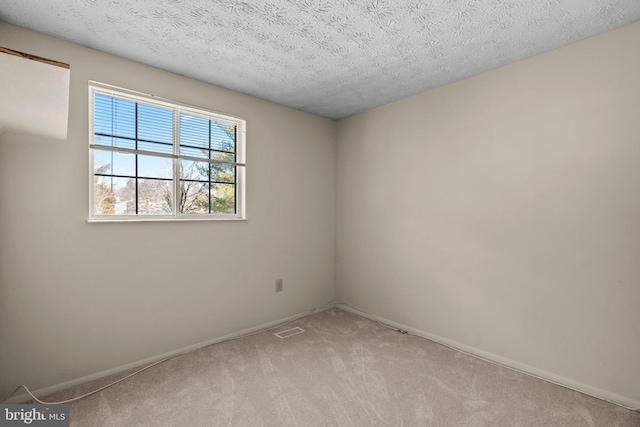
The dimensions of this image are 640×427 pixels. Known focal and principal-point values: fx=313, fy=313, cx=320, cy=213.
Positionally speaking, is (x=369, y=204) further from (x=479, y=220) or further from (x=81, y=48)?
(x=81, y=48)

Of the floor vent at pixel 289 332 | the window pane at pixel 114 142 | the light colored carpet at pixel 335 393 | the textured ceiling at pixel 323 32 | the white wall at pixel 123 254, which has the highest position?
the textured ceiling at pixel 323 32

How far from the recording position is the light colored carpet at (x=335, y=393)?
1886 mm

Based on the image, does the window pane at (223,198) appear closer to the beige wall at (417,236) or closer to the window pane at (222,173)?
the window pane at (222,173)

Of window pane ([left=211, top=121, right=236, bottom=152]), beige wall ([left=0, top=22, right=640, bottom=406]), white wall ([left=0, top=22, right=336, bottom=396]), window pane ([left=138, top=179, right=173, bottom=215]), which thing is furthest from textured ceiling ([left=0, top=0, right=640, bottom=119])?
window pane ([left=138, top=179, right=173, bottom=215])

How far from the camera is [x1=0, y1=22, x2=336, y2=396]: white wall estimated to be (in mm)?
2080

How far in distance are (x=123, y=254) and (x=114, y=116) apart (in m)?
1.10

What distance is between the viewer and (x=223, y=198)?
3.14 m

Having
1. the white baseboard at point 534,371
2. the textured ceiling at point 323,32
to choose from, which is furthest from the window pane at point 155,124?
the white baseboard at point 534,371

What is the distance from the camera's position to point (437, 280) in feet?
9.93

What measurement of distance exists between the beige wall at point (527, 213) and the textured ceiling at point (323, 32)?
0.31m

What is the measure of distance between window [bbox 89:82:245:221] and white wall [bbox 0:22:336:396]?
10 centimetres

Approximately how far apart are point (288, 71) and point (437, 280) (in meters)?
2.36

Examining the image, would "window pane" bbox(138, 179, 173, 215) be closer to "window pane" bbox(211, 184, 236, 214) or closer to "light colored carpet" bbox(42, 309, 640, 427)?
"window pane" bbox(211, 184, 236, 214)

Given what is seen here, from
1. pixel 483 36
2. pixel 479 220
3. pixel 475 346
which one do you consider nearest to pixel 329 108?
pixel 483 36
